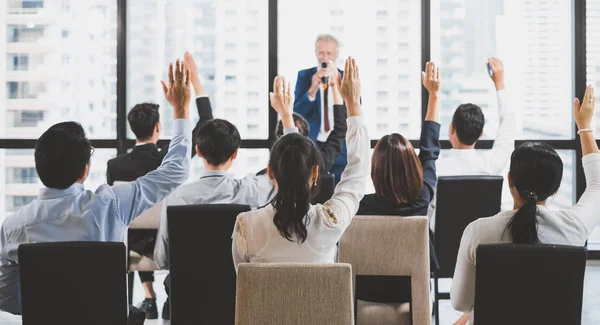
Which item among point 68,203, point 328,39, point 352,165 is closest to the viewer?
point 352,165

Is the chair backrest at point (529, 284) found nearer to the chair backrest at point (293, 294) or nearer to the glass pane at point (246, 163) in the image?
A: the chair backrest at point (293, 294)

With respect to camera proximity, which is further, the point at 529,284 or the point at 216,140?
the point at 216,140

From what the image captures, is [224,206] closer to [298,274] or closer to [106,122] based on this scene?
[298,274]

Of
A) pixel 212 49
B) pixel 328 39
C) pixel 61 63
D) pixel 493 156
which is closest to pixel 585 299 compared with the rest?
pixel 493 156

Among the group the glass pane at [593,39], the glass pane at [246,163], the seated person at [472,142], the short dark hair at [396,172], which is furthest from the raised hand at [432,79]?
the glass pane at [593,39]

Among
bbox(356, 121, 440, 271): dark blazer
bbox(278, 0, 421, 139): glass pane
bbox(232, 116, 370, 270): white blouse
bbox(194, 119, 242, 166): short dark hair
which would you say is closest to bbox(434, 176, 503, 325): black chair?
bbox(356, 121, 440, 271): dark blazer

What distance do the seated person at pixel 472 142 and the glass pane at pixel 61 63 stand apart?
9.97 ft

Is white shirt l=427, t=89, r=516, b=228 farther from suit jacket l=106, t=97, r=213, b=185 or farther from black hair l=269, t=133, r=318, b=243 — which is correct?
black hair l=269, t=133, r=318, b=243

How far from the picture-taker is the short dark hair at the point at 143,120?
4312 mm

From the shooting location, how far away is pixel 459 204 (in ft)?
12.5

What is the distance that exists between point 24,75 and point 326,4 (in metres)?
2.53

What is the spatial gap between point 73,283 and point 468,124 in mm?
2585

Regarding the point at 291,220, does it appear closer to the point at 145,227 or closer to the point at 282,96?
the point at 282,96

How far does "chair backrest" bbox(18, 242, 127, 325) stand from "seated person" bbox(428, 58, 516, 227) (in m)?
2.36
